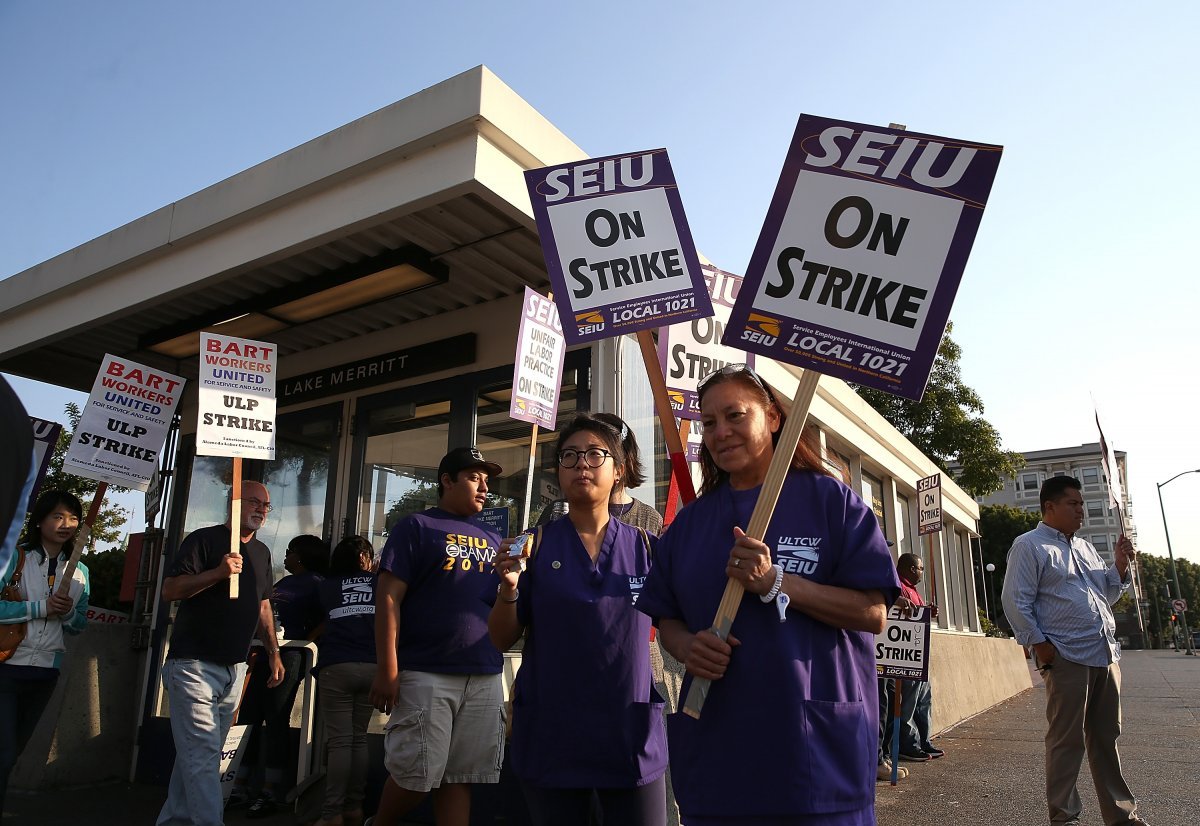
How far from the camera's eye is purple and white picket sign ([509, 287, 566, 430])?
493 cm

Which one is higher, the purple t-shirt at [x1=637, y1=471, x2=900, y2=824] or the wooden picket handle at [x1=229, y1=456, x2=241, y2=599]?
the wooden picket handle at [x1=229, y1=456, x2=241, y2=599]

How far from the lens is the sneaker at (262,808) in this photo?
21.0 ft

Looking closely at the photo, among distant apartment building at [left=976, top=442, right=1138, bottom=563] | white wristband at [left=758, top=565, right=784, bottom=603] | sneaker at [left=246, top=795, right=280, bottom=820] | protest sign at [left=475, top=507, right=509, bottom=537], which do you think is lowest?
sneaker at [left=246, top=795, right=280, bottom=820]

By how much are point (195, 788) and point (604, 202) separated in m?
3.63

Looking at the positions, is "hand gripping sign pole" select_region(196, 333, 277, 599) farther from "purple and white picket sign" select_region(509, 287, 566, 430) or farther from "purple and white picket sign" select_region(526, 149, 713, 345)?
"purple and white picket sign" select_region(526, 149, 713, 345)

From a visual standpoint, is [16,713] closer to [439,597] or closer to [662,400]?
[439,597]

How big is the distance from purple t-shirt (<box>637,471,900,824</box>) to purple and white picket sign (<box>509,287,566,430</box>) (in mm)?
2578

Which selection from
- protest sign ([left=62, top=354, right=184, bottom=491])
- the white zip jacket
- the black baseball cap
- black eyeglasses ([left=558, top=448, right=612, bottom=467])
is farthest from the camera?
protest sign ([left=62, top=354, right=184, bottom=491])

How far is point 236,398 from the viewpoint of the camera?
19.4ft

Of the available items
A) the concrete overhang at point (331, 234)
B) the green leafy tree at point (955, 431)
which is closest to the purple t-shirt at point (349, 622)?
the concrete overhang at point (331, 234)

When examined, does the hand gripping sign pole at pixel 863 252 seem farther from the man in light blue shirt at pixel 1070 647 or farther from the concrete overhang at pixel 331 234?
the man in light blue shirt at pixel 1070 647

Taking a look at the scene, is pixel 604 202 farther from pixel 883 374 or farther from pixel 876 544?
pixel 876 544

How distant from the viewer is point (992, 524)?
62.1 metres

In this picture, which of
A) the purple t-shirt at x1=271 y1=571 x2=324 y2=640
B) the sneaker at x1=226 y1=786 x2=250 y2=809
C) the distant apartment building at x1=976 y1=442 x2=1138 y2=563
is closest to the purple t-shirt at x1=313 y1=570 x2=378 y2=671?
the purple t-shirt at x1=271 y1=571 x2=324 y2=640
